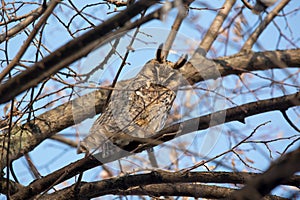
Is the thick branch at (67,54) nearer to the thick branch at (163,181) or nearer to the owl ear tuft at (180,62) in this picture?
the thick branch at (163,181)

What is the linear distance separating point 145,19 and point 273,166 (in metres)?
0.62

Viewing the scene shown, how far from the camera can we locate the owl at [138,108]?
2.76m

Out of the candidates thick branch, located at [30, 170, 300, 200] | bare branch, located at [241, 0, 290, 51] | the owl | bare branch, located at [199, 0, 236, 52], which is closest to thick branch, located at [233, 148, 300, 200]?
thick branch, located at [30, 170, 300, 200]

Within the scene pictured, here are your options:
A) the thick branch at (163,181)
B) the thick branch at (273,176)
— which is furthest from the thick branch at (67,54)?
the thick branch at (163,181)

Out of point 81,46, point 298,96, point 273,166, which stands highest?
point 298,96

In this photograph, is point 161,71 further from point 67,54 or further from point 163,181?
point 67,54

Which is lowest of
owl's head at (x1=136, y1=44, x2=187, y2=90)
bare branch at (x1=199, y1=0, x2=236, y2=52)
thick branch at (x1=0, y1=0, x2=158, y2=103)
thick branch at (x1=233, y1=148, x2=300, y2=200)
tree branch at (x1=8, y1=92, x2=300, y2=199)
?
thick branch at (x1=233, y1=148, x2=300, y2=200)

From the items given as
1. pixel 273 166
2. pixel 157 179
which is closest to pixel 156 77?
pixel 157 179

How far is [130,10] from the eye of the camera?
5.14 feet

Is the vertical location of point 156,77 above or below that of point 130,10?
above

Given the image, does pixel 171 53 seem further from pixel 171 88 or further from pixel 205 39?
pixel 205 39

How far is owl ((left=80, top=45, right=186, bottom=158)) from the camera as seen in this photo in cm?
276

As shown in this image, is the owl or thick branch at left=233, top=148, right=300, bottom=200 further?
the owl

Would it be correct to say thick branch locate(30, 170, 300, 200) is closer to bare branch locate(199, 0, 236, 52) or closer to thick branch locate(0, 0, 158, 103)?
thick branch locate(0, 0, 158, 103)
